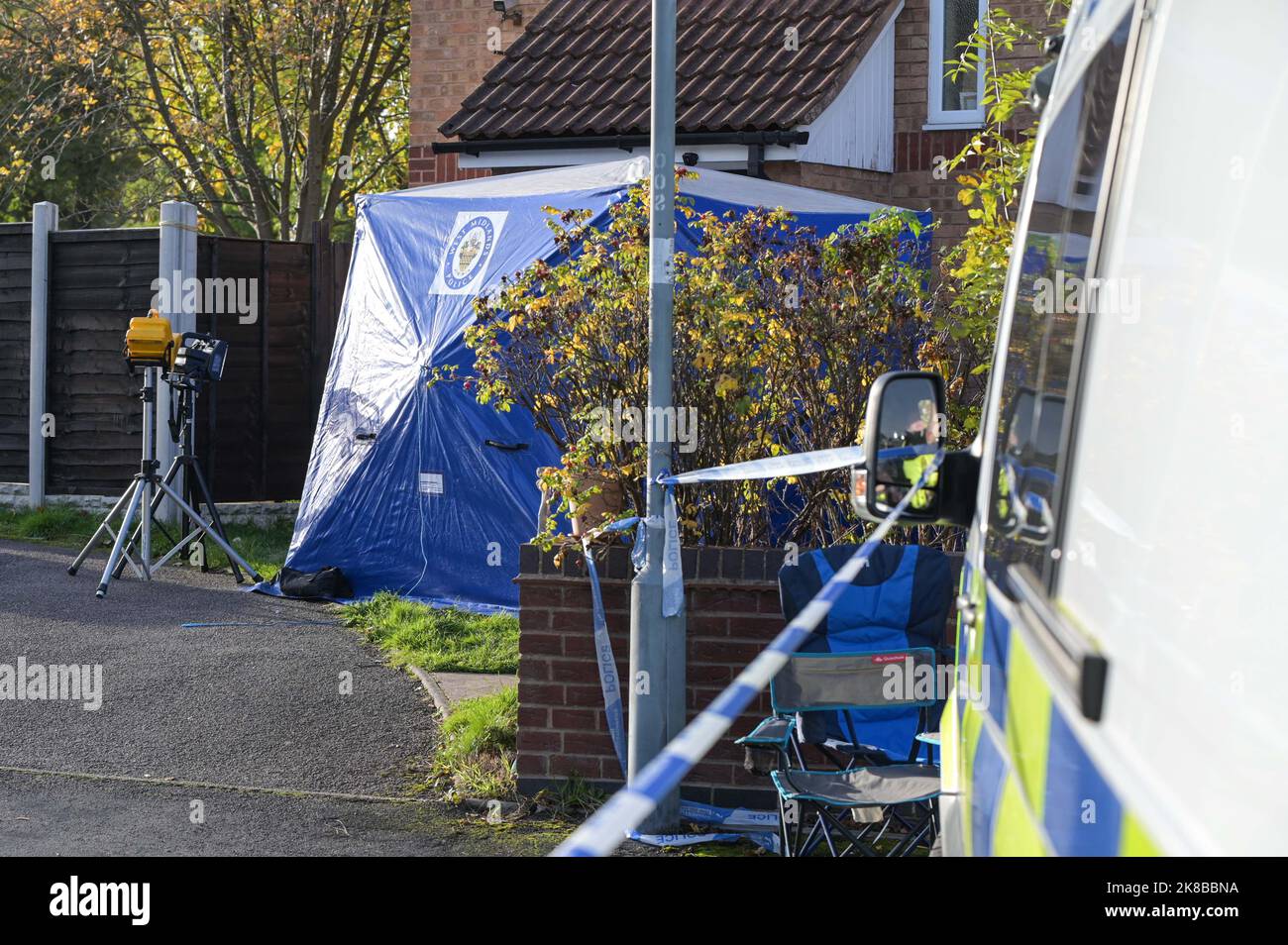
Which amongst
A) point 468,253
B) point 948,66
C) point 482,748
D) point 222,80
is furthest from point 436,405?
point 222,80

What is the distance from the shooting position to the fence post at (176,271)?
1303 centimetres

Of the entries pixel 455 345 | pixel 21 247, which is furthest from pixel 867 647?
pixel 21 247

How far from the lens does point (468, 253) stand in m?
10.5

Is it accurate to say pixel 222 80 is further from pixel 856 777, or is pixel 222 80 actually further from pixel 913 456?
pixel 913 456

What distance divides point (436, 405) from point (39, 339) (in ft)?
17.6

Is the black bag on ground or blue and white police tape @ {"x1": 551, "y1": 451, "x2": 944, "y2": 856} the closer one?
blue and white police tape @ {"x1": 551, "y1": 451, "x2": 944, "y2": 856}

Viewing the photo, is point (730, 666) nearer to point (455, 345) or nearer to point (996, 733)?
point (996, 733)

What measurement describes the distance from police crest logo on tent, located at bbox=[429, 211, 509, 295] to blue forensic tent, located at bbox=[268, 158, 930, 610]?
0.01m

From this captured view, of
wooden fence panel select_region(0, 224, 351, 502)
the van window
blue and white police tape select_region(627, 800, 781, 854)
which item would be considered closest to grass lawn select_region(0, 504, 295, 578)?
wooden fence panel select_region(0, 224, 351, 502)

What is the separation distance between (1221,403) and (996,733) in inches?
37.3

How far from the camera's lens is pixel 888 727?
17.9 ft

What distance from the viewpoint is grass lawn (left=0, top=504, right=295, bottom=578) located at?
12.3 metres

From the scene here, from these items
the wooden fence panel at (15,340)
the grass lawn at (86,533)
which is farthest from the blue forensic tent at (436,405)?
the wooden fence panel at (15,340)

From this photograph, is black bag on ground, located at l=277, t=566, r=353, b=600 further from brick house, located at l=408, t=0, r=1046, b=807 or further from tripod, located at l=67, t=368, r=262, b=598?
brick house, located at l=408, t=0, r=1046, b=807
